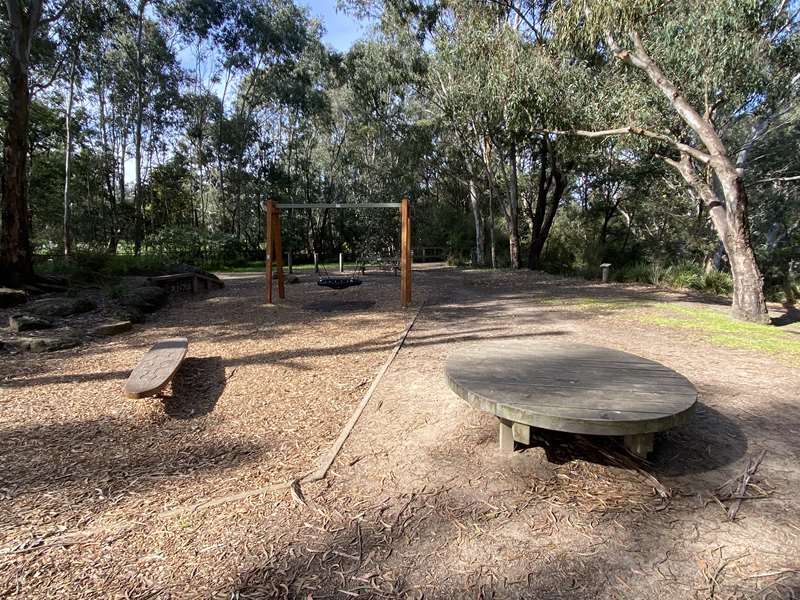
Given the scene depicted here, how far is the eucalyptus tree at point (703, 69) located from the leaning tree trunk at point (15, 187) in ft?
34.9

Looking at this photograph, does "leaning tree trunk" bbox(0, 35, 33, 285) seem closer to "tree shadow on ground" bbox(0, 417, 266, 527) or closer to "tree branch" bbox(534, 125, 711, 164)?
"tree shadow on ground" bbox(0, 417, 266, 527)

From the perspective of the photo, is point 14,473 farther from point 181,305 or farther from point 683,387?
point 181,305

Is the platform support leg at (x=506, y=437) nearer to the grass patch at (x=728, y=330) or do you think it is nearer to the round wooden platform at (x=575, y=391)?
the round wooden platform at (x=575, y=391)

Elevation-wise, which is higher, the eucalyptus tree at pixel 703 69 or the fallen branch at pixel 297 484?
the eucalyptus tree at pixel 703 69

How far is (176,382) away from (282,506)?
2.35m

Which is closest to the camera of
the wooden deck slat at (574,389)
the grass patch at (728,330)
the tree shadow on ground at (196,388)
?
the wooden deck slat at (574,389)

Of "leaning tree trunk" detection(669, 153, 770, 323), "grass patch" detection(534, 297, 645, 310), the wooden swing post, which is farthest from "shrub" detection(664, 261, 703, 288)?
the wooden swing post

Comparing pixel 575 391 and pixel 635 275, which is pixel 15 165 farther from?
pixel 635 275

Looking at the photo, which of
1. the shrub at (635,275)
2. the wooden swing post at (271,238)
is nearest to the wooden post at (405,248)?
the wooden swing post at (271,238)

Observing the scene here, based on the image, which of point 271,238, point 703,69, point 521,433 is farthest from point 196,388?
point 703,69

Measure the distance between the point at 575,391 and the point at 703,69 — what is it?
8.36 meters

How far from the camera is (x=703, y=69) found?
25.5ft

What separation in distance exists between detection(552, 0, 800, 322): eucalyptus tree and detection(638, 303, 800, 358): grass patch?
0.52m

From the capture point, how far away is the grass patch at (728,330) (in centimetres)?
528
